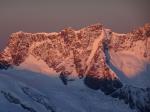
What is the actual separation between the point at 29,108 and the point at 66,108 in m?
10.9

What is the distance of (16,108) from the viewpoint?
624 ft

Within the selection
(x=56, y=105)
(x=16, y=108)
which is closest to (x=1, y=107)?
(x=16, y=108)

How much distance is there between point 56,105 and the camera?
199500 millimetres

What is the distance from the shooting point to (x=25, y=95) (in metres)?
199

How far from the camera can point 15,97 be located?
196 meters

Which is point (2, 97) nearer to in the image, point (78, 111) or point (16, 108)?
point (16, 108)

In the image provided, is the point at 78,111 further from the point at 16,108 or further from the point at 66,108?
the point at 16,108

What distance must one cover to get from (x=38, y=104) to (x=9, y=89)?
7.95 metres

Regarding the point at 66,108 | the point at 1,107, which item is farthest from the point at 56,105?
the point at 1,107

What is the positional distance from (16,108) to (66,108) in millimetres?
13579

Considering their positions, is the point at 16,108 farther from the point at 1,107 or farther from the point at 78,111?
the point at 78,111

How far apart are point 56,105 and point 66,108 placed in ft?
7.61

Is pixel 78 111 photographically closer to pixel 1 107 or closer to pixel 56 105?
pixel 56 105

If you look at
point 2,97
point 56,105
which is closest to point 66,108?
point 56,105
